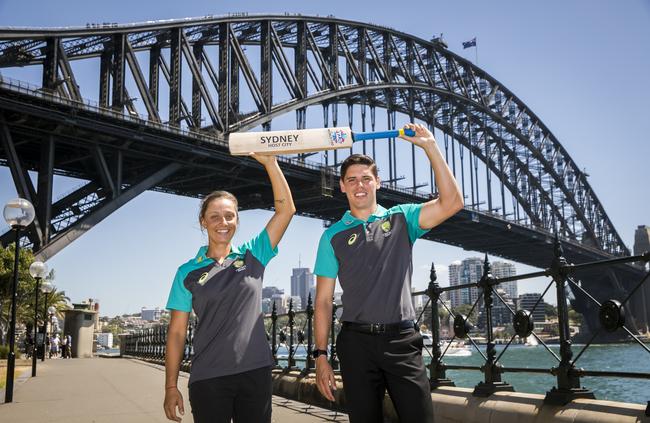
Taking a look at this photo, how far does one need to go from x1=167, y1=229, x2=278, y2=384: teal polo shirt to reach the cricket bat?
1.74ft

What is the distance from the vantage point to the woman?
3.03 meters

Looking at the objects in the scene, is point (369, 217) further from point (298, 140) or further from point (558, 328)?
point (558, 328)

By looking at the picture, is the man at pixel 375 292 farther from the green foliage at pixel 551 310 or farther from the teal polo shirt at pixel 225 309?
the green foliage at pixel 551 310

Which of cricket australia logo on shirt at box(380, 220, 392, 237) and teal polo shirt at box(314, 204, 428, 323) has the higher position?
cricket australia logo on shirt at box(380, 220, 392, 237)

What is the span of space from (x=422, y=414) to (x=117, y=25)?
116 ft

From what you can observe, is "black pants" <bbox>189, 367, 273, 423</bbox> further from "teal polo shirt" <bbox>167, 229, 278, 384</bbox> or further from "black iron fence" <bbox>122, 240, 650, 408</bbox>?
"black iron fence" <bbox>122, 240, 650, 408</bbox>

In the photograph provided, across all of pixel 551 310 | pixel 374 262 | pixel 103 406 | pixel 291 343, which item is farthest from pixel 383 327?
pixel 551 310

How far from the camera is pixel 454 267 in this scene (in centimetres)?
14962

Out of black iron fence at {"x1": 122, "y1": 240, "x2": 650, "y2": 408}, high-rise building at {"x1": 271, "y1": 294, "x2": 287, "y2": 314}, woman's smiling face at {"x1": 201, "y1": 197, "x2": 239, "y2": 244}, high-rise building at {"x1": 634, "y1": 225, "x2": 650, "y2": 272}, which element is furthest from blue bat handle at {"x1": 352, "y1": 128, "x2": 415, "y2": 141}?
high-rise building at {"x1": 634, "y1": 225, "x2": 650, "y2": 272}

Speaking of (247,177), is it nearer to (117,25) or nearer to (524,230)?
(117,25)

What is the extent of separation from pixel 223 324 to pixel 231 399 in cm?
35

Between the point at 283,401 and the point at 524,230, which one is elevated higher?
the point at 524,230

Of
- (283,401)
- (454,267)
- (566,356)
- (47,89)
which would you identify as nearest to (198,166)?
(47,89)

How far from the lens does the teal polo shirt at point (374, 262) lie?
3105 mm
